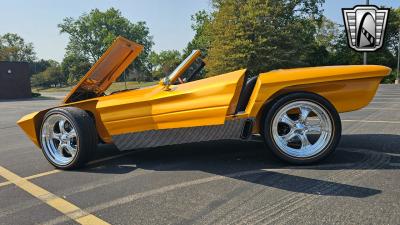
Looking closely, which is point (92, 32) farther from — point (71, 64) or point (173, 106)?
point (173, 106)

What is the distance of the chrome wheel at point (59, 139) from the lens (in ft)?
15.3

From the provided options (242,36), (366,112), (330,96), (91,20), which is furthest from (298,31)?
(91,20)

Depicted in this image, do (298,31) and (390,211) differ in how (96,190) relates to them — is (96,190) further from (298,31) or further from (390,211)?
(298,31)

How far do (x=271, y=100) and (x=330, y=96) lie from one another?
67 cm

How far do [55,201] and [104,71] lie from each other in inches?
83.3

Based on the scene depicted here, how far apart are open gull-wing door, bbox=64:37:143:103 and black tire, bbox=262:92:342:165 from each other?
2.05m

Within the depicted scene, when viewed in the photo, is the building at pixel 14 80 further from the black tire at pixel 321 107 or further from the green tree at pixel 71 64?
the green tree at pixel 71 64

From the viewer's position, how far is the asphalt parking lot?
2.94 m

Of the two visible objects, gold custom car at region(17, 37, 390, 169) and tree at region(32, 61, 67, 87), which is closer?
gold custom car at region(17, 37, 390, 169)

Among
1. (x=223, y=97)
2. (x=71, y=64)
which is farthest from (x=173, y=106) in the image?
(x=71, y=64)

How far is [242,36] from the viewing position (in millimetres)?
34312

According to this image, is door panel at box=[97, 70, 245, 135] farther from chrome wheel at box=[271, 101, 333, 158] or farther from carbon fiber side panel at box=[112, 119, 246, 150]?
chrome wheel at box=[271, 101, 333, 158]

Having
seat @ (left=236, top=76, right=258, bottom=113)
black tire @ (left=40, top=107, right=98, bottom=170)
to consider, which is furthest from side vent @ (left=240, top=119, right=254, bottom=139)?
black tire @ (left=40, top=107, right=98, bottom=170)

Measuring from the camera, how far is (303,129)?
13.7 feet
